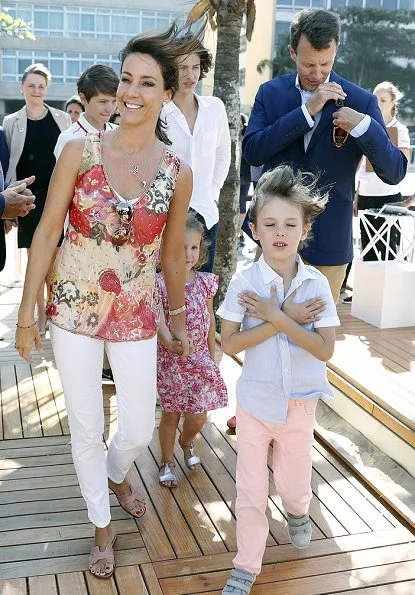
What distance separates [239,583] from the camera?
7.61ft

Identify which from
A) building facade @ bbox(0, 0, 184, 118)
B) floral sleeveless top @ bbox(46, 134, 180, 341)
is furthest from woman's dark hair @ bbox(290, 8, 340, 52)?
building facade @ bbox(0, 0, 184, 118)

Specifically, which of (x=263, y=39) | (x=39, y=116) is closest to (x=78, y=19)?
(x=263, y=39)

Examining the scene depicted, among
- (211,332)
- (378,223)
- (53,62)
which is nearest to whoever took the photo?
(211,332)

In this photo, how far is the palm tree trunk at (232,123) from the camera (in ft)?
18.0

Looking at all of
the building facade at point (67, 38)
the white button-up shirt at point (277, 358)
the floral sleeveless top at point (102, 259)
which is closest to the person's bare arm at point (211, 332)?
the white button-up shirt at point (277, 358)

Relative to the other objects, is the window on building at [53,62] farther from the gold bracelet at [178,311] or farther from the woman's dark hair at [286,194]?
the woman's dark hair at [286,194]

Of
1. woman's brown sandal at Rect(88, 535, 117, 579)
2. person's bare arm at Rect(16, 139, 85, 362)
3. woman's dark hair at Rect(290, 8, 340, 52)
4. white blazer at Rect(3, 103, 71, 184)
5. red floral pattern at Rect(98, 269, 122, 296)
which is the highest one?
woman's dark hair at Rect(290, 8, 340, 52)

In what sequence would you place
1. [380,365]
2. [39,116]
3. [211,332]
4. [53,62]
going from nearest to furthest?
[211,332] → [380,365] → [39,116] → [53,62]

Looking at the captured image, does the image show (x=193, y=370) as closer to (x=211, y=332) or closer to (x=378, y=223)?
(x=211, y=332)

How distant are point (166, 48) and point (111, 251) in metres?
0.65

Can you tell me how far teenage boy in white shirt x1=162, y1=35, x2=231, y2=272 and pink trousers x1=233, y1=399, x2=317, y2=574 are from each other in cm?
159

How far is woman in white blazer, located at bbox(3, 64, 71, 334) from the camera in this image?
16.8 feet

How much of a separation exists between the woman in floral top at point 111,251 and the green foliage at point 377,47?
47.0 meters

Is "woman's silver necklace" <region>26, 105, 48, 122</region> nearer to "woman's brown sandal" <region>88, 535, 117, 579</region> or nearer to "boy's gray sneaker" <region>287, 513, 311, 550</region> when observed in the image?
"woman's brown sandal" <region>88, 535, 117, 579</region>
